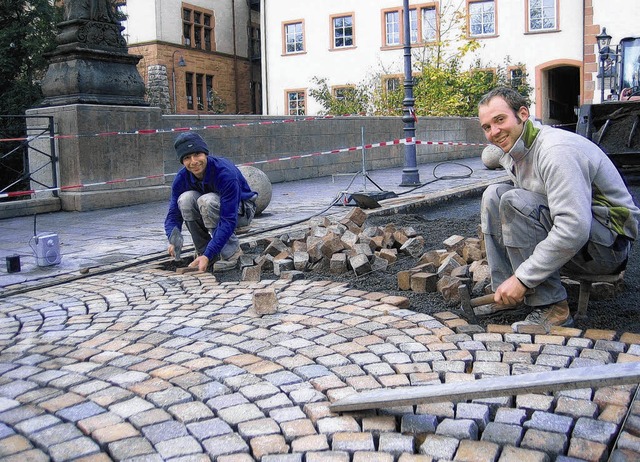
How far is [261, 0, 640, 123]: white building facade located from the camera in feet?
94.2

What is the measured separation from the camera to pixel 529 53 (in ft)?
99.0

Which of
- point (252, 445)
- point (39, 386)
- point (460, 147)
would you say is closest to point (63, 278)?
point (39, 386)

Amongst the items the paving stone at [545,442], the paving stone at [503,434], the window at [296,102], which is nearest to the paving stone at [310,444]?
the paving stone at [503,434]

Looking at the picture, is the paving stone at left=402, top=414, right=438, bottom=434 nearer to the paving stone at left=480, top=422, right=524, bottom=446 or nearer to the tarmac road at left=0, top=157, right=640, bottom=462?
the tarmac road at left=0, top=157, right=640, bottom=462

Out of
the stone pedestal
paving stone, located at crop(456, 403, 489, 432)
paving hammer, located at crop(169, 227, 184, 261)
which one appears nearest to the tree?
the stone pedestal

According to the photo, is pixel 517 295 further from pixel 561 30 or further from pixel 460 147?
pixel 561 30

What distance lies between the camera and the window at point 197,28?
3550cm

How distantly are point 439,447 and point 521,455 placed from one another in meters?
0.28

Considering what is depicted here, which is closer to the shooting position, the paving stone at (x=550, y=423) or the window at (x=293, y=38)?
the paving stone at (x=550, y=423)

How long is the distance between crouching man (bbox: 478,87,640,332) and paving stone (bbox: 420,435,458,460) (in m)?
1.15

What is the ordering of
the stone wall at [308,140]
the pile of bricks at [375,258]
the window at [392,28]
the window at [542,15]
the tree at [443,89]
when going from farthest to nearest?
the window at [392,28], the window at [542,15], the tree at [443,89], the stone wall at [308,140], the pile of bricks at [375,258]

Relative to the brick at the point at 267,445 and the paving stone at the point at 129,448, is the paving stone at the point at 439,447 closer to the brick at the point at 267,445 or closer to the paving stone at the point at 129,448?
the brick at the point at 267,445

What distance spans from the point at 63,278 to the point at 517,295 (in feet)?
12.5

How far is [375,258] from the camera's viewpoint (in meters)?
5.54
